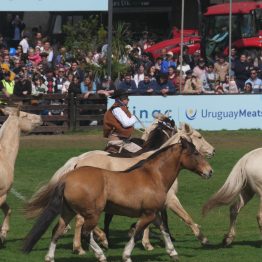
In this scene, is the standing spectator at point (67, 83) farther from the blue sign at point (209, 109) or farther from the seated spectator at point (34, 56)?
the seated spectator at point (34, 56)

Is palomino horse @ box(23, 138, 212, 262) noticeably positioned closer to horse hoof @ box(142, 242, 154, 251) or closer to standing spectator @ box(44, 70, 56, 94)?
horse hoof @ box(142, 242, 154, 251)

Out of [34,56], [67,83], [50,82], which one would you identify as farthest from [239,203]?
[34,56]

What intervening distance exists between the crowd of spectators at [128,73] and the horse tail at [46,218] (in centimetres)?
1529

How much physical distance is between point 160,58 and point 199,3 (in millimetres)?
8727

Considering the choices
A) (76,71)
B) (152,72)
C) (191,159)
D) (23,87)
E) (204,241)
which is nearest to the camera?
(191,159)

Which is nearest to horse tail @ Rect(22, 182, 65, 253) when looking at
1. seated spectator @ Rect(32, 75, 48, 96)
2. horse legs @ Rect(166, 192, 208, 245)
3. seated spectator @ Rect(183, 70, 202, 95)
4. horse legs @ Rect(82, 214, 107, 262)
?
horse legs @ Rect(82, 214, 107, 262)

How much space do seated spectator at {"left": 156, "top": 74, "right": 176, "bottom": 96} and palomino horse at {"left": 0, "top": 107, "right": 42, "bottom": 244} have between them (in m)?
13.4

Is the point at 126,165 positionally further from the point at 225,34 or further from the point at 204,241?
the point at 225,34

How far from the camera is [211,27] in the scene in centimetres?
3897

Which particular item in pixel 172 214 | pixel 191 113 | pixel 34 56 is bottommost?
pixel 172 214

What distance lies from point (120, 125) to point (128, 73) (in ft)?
47.6

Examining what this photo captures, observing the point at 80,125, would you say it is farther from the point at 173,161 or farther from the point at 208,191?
the point at 173,161

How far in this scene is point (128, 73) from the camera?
30891 mm

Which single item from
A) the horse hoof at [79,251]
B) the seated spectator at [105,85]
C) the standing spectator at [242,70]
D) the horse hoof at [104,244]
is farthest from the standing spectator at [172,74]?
the horse hoof at [79,251]
